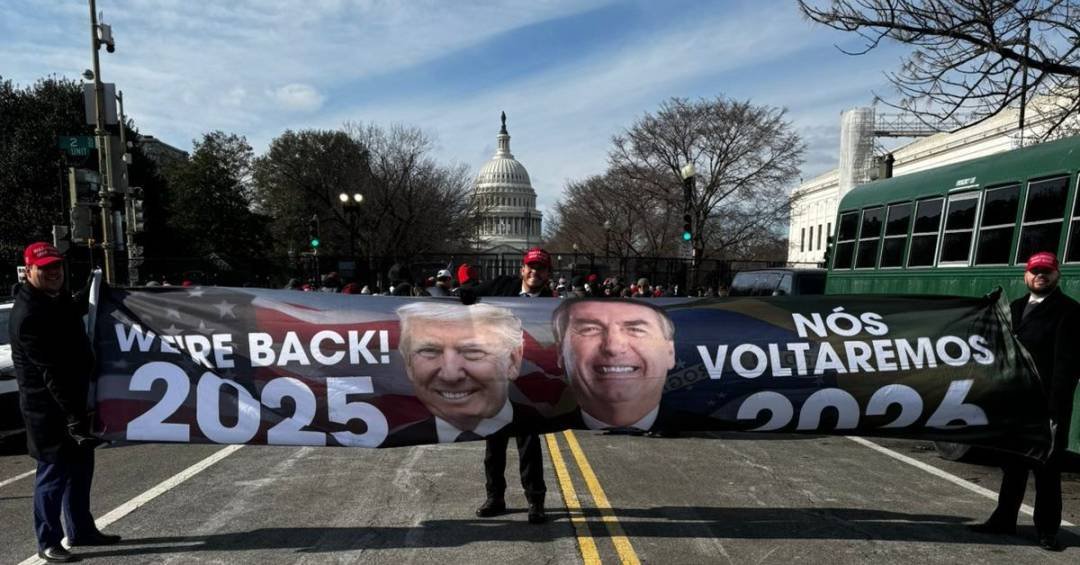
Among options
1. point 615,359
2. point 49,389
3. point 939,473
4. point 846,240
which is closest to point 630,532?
point 615,359

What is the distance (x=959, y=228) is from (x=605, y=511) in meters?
6.12

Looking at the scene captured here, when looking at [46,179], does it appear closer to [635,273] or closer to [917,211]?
[635,273]

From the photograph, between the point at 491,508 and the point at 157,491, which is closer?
the point at 491,508

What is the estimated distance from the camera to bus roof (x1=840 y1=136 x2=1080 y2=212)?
6965 mm

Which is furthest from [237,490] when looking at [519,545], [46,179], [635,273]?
[46,179]

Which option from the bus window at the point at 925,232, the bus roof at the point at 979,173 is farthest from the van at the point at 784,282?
the bus window at the point at 925,232

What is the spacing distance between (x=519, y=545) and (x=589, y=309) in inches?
68.5

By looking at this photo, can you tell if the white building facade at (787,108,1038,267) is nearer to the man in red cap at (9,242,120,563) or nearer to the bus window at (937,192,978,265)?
the bus window at (937,192,978,265)

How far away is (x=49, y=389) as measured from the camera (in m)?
4.43

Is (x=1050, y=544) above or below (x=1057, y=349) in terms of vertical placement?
below

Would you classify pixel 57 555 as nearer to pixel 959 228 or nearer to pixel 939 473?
pixel 939 473

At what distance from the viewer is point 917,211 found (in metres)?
9.46

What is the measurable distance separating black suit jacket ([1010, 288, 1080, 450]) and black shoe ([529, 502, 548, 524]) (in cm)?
355

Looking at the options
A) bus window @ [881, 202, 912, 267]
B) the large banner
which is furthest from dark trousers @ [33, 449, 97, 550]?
bus window @ [881, 202, 912, 267]
